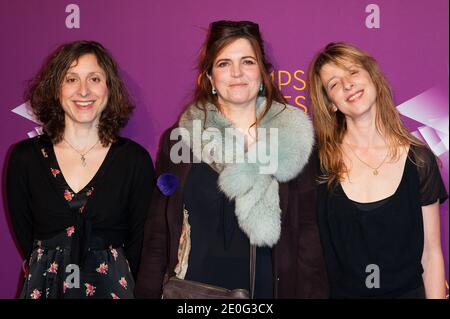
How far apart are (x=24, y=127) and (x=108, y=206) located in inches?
36.6

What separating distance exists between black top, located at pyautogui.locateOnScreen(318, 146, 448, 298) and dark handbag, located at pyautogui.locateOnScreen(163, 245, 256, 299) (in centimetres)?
44

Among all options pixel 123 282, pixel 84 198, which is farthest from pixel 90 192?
pixel 123 282

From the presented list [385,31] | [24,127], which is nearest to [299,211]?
[385,31]

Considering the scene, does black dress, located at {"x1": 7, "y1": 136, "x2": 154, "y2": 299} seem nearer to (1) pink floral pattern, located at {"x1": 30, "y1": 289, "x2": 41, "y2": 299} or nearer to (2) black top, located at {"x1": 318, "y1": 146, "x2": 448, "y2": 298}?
(1) pink floral pattern, located at {"x1": 30, "y1": 289, "x2": 41, "y2": 299}

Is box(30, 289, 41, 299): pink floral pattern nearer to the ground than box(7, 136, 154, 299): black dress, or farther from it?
nearer to the ground

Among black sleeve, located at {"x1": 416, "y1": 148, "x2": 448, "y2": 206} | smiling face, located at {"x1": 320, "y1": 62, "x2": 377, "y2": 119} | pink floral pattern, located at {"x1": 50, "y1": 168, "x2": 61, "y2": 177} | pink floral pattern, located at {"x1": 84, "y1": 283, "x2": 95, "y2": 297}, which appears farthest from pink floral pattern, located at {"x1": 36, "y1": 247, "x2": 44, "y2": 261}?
black sleeve, located at {"x1": 416, "y1": 148, "x2": 448, "y2": 206}

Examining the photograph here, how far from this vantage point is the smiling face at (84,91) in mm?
2654

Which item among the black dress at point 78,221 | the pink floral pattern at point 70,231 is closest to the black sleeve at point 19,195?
the black dress at point 78,221

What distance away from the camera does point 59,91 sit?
2.71 m

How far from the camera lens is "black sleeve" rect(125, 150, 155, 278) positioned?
2.71m

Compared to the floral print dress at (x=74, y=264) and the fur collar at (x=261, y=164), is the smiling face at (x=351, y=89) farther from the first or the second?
the floral print dress at (x=74, y=264)

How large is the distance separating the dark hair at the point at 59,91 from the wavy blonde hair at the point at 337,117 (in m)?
1.07

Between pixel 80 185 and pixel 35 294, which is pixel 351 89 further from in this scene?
pixel 35 294

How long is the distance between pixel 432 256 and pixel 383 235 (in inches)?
12.8
